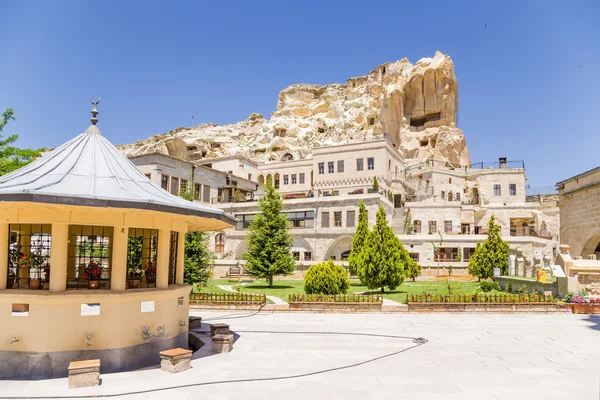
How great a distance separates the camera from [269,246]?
30.8m

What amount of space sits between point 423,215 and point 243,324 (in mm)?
32649

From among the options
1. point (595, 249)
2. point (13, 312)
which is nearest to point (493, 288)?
point (595, 249)

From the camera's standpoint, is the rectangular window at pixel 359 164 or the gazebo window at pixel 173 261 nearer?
the gazebo window at pixel 173 261

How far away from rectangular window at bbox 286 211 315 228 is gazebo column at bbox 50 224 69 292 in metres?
33.2

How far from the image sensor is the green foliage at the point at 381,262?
1002 inches

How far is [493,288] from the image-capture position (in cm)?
2841

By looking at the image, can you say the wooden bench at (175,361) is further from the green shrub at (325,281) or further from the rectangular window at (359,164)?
the rectangular window at (359,164)

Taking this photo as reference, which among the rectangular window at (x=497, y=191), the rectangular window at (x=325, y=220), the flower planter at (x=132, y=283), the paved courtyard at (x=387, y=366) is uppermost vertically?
the rectangular window at (x=497, y=191)

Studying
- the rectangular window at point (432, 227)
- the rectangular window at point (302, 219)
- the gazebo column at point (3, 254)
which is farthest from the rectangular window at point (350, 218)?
the gazebo column at point (3, 254)

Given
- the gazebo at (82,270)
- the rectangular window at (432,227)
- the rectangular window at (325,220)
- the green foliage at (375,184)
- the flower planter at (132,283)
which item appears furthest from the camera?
the green foliage at (375,184)

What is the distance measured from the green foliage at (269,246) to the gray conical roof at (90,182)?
18467 millimetres

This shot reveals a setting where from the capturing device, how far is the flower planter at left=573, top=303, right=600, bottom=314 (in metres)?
19.4

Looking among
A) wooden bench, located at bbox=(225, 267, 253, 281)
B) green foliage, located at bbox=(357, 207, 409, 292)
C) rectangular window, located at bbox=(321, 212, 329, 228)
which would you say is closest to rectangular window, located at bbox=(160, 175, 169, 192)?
wooden bench, located at bbox=(225, 267, 253, 281)

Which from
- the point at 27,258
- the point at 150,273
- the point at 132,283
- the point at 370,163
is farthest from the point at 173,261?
the point at 370,163
